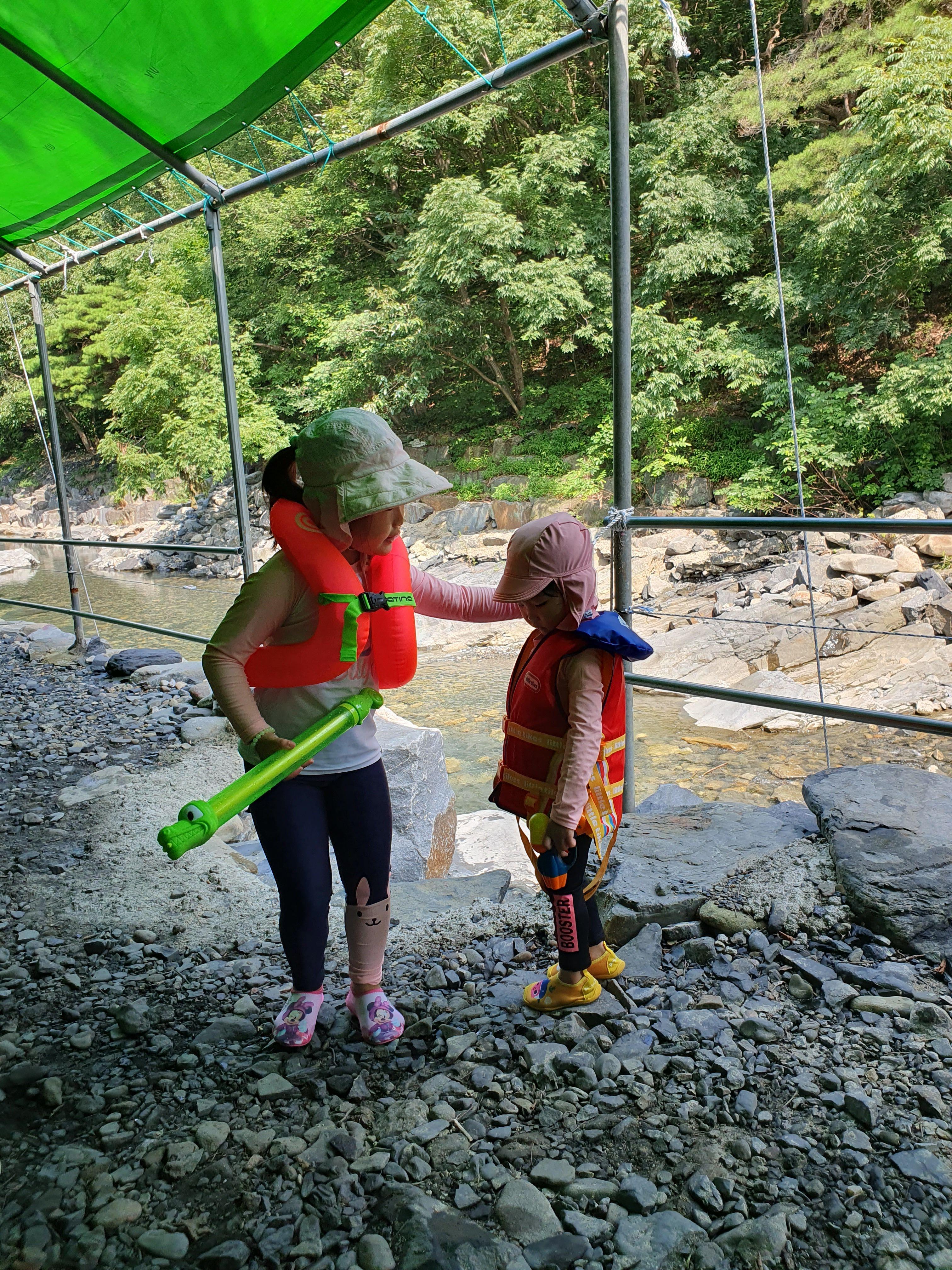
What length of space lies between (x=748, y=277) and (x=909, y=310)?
118 inches

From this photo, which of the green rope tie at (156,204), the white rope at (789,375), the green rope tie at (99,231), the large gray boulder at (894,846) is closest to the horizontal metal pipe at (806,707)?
the white rope at (789,375)

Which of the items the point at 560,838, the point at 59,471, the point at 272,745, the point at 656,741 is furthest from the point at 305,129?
the point at 656,741

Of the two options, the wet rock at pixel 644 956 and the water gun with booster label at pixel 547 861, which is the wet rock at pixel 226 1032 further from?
the wet rock at pixel 644 956

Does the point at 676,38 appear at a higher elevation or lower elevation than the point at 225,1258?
higher

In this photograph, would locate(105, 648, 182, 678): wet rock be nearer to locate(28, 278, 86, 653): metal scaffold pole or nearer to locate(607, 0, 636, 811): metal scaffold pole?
locate(28, 278, 86, 653): metal scaffold pole

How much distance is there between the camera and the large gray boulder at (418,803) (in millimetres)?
3836

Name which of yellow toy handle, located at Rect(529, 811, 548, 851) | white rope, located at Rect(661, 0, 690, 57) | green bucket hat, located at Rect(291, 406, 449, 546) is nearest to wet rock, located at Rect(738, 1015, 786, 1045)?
yellow toy handle, located at Rect(529, 811, 548, 851)

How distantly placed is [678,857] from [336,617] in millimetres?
1417

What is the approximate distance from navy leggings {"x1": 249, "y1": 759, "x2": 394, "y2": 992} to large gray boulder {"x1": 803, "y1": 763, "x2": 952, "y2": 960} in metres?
1.29

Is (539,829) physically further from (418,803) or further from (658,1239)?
(418,803)

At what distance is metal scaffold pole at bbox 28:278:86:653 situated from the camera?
19.8 ft

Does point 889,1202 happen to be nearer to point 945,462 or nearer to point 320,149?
point 320,149

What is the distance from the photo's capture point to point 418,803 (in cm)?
400

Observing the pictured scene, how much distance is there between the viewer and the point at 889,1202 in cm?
140
